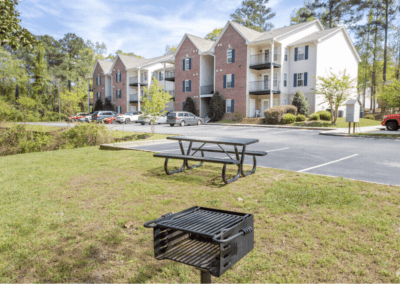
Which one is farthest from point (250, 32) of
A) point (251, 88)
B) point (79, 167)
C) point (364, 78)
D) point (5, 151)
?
point (79, 167)

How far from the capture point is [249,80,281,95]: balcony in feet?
104

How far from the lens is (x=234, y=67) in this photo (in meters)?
34.4

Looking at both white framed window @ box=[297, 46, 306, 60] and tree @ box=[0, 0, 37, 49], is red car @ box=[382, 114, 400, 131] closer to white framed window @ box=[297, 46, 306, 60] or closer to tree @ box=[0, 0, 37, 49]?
white framed window @ box=[297, 46, 306, 60]

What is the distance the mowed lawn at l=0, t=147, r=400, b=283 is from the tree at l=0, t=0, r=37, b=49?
11.7ft

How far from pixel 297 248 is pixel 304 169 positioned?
15.3 ft

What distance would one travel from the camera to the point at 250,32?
35.3 meters

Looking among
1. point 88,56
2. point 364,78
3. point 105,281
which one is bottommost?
point 105,281

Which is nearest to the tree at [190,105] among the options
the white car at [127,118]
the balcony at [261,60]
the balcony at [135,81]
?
the white car at [127,118]

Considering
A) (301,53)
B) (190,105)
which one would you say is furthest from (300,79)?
(190,105)

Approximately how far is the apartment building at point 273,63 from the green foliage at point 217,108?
0.71 meters

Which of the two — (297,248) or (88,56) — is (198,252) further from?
(88,56)

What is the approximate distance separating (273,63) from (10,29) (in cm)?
2754

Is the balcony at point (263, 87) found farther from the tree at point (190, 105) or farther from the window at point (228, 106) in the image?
the tree at point (190, 105)

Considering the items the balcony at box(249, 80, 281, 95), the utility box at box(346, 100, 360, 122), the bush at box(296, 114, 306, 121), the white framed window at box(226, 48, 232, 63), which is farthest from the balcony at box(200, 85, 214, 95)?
the utility box at box(346, 100, 360, 122)
